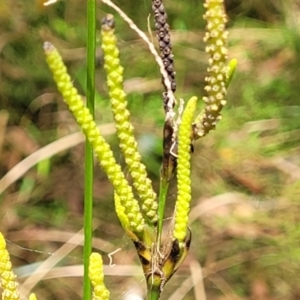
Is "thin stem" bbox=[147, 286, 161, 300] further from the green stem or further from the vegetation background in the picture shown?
the vegetation background

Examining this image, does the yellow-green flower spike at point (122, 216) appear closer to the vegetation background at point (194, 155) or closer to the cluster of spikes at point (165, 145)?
the cluster of spikes at point (165, 145)

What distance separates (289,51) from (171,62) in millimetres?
1152

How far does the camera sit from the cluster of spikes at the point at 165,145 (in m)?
0.21

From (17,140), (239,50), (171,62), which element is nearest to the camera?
(171,62)

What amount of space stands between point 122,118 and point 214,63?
0.04m

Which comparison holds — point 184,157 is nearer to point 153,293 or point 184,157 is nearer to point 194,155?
point 153,293

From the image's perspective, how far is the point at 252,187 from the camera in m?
1.19

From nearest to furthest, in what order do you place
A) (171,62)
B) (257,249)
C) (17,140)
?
(171,62)
(257,249)
(17,140)

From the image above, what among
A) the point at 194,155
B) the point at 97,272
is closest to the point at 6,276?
the point at 97,272

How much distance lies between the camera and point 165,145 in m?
0.24

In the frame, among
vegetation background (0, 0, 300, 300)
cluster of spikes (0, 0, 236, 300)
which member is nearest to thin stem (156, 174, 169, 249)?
cluster of spikes (0, 0, 236, 300)

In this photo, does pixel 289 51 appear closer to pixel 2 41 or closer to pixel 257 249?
pixel 257 249

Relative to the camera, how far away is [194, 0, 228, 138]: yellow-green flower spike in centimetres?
21

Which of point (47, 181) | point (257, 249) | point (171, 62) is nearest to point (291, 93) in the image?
point (257, 249)
